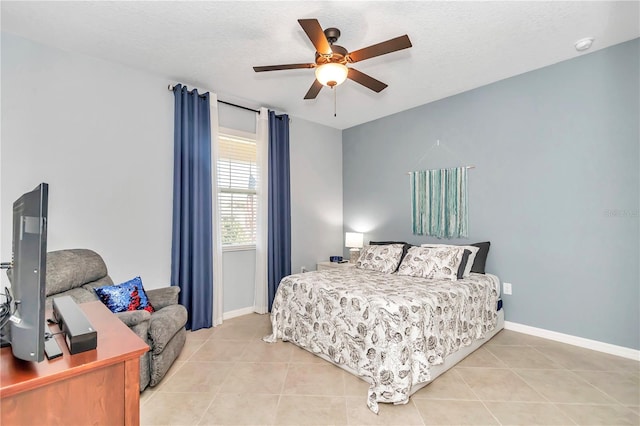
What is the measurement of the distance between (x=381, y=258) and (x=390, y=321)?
61.6 inches

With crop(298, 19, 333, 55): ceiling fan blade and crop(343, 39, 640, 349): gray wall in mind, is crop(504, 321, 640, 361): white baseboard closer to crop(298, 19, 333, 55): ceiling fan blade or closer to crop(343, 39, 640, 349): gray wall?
crop(343, 39, 640, 349): gray wall

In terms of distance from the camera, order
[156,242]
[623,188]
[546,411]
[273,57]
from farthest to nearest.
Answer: [156,242] < [273,57] < [623,188] < [546,411]

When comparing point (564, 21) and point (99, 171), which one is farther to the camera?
point (99, 171)

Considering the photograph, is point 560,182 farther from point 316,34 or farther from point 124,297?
point 124,297

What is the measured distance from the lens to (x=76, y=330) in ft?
3.34

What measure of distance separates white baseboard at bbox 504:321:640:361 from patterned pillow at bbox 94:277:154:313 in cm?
357

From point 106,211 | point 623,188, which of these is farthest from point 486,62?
point 106,211

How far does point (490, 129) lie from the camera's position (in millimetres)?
3500

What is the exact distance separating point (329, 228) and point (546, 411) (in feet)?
11.3

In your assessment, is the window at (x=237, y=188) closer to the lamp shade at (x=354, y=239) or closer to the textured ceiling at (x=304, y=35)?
the textured ceiling at (x=304, y=35)

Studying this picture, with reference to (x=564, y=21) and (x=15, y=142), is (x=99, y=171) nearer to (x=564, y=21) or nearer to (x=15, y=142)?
(x=15, y=142)

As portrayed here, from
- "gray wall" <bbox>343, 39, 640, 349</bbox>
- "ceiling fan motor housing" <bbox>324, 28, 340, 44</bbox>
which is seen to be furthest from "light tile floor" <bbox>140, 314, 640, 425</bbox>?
"ceiling fan motor housing" <bbox>324, 28, 340, 44</bbox>

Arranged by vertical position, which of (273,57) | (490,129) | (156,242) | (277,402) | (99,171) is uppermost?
(273,57)

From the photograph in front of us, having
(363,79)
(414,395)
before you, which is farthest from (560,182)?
(414,395)
